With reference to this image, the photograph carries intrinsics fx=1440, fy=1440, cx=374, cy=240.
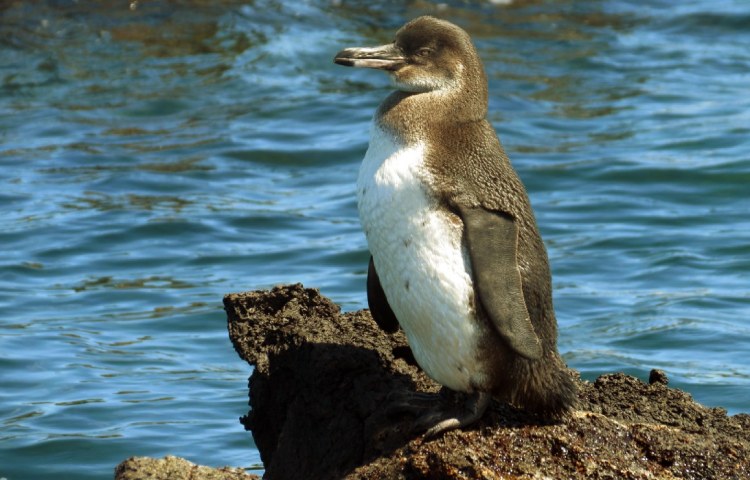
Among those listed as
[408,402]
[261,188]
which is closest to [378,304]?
[408,402]

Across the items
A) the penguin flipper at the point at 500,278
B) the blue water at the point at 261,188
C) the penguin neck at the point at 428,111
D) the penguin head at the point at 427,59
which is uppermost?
the penguin head at the point at 427,59

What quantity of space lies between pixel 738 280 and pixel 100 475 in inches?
200

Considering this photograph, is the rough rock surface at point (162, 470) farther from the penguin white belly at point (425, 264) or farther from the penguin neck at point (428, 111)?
the penguin neck at point (428, 111)

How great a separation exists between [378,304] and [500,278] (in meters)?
0.67

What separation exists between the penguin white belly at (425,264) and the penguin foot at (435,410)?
0.24ft

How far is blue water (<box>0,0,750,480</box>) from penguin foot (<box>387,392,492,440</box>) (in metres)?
2.24

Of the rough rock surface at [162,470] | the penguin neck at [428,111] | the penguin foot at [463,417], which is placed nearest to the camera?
the penguin foot at [463,417]

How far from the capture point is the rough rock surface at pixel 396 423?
15.0 ft

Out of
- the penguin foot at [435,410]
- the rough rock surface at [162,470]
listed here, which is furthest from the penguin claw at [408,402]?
the rough rock surface at [162,470]

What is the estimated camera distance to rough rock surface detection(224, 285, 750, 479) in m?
4.58

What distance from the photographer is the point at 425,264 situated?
4.87m

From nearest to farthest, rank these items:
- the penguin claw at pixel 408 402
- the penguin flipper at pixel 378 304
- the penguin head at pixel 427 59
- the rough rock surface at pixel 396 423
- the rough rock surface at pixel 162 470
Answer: the rough rock surface at pixel 396 423 < the rough rock surface at pixel 162 470 < the penguin claw at pixel 408 402 < the penguin head at pixel 427 59 < the penguin flipper at pixel 378 304

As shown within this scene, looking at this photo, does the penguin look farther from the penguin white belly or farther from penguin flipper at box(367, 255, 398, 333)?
penguin flipper at box(367, 255, 398, 333)

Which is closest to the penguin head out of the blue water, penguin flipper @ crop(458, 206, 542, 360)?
penguin flipper @ crop(458, 206, 542, 360)
